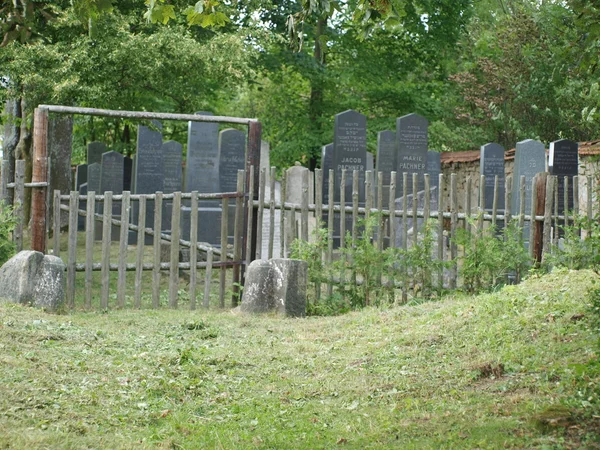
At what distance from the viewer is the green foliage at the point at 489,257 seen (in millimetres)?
10719

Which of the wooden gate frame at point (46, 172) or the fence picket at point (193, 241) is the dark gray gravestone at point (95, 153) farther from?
the fence picket at point (193, 241)

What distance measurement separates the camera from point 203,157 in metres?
16.3

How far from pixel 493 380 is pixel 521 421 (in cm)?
118

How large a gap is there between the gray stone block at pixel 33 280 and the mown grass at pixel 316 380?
0.45 m

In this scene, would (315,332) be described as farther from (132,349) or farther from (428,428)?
(428,428)

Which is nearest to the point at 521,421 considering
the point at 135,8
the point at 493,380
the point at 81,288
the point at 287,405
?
the point at 493,380

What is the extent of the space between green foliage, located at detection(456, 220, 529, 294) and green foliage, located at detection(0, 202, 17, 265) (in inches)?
226

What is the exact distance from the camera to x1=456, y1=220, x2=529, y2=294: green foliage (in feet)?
35.2

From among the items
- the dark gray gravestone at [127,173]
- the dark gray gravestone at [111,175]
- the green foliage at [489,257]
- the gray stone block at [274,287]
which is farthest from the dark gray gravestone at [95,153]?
the green foliage at [489,257]

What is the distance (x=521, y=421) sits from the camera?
5.27m

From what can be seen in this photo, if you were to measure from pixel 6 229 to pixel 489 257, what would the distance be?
6260 mm

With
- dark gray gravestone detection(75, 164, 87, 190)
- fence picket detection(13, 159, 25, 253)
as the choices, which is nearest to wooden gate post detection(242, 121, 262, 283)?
fence picket detection(13, 159, 25, 253)

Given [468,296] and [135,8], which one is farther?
[135,8]

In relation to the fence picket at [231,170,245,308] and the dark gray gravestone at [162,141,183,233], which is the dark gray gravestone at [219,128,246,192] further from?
the fence picket at [231,170,245,308]
